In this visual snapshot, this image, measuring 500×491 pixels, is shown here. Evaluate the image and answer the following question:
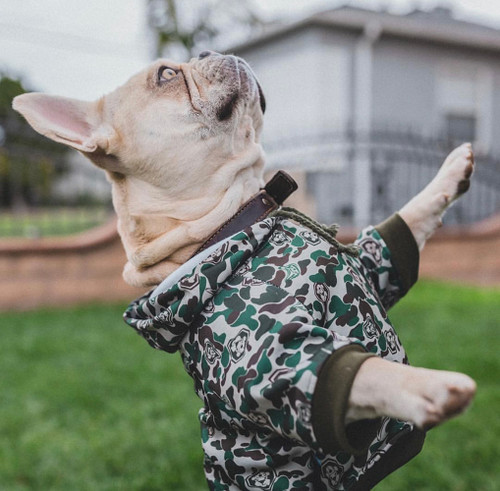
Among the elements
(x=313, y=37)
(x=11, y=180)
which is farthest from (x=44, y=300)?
(x=313, y=37)

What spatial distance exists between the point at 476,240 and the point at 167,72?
695cm

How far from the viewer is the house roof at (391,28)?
1021 centimetres

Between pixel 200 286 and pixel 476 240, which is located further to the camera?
pixel 476 240

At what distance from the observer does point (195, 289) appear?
1234 mm

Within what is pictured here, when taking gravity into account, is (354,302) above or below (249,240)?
below

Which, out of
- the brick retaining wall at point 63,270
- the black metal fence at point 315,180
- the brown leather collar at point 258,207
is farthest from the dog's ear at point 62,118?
the black metal fence at point 315,180

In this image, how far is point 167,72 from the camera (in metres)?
1.58

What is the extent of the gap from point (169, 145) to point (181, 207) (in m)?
0.15

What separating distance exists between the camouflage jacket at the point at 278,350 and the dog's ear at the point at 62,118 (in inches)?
16.6

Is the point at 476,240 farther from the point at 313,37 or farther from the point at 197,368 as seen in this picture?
the point at 197,368

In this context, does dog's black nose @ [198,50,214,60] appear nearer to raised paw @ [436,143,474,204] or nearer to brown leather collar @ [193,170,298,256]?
brown leather collar @ [193,170,298,256]

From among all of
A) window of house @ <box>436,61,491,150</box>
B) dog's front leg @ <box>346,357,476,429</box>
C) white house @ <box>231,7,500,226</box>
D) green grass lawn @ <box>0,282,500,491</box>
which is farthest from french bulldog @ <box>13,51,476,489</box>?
window of house @ <box>436,61,491,150</box>

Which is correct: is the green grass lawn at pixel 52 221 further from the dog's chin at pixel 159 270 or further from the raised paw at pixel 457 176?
the raised paw at pixel 457 176

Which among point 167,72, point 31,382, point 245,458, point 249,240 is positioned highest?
point 167,72
